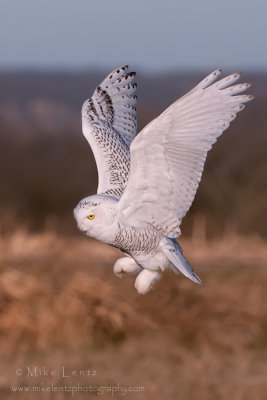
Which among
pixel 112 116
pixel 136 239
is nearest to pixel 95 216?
pixel 136 239

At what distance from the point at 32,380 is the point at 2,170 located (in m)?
12.6

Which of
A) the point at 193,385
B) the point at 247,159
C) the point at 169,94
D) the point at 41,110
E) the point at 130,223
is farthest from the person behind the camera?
the point at 169,94

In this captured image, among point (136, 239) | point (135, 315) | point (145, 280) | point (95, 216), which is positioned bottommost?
point (135, 315)

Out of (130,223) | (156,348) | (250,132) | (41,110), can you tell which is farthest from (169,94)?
(130,223)

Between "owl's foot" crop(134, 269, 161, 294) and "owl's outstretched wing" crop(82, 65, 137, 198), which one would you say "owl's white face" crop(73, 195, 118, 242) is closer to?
"owl's foot" crop(134, 269, 161, 294)

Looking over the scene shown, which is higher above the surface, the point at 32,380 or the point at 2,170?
the point at 32,380

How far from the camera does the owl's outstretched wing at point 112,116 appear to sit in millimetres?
4562

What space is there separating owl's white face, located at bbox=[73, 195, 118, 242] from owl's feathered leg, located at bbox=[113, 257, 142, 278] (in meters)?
0.14

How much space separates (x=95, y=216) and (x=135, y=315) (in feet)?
28.7

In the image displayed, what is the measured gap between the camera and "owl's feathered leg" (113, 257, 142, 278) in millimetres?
3744

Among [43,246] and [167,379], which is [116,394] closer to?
[167,379]

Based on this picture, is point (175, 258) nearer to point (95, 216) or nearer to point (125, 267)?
point (125, 267)

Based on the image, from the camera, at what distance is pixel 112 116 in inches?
193

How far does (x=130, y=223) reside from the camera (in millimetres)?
3797
